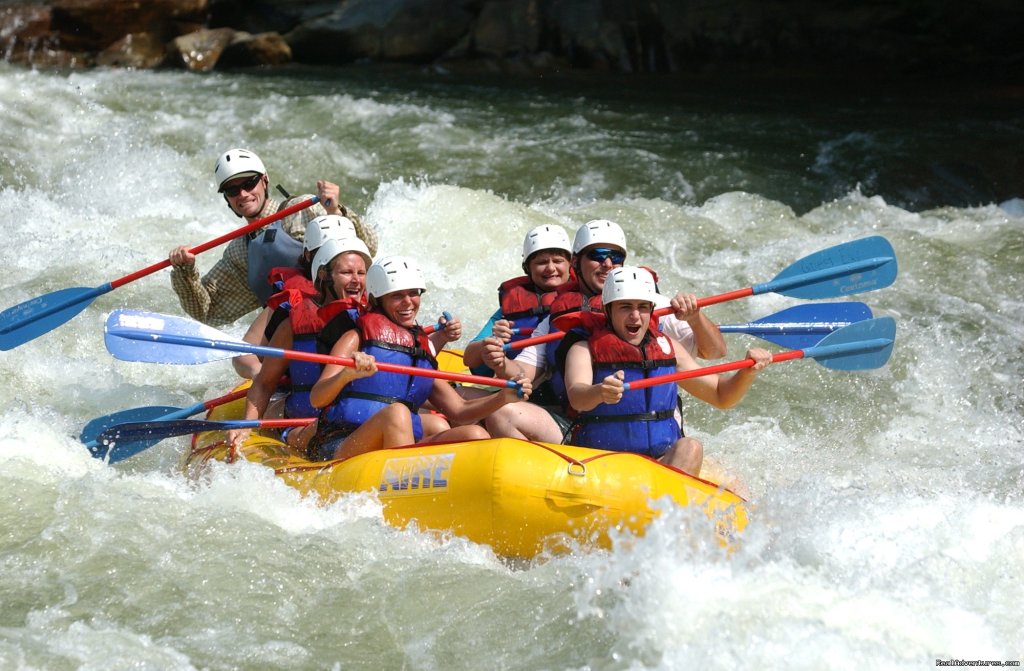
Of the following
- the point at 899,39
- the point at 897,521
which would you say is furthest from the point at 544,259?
the point at 899,39

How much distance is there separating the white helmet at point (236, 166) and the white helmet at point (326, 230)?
666 millimetres

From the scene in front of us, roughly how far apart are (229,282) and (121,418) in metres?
0.83

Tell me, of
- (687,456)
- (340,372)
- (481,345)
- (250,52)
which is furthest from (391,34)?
(687,456)

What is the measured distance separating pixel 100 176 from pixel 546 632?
21.4 ft

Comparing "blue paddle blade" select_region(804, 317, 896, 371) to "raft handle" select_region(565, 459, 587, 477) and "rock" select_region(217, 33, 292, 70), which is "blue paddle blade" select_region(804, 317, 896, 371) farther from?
"rock" select_region(217, 33, 292, 70)

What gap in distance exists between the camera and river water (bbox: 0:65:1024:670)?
161 inches

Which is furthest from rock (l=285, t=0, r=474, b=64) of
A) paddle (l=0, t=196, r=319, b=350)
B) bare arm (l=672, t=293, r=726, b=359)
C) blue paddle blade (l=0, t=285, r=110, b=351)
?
bare arm (l=672, t=293, r=726, b=359)

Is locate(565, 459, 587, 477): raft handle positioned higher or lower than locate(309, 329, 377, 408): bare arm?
lower

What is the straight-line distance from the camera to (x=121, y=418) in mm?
5914

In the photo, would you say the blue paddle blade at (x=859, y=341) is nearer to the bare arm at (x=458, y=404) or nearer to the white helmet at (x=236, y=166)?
the bare arm at (x=458, y=404)

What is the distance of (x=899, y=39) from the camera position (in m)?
13.5

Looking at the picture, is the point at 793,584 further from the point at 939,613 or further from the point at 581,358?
the point at 581,358

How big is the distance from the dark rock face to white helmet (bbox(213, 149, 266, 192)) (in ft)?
26.4

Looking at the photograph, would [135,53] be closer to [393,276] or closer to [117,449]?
[117,449]
